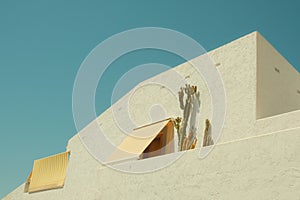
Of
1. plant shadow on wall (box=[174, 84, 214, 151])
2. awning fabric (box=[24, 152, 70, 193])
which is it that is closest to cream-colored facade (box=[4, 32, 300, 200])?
plant shadow on wall (box=[174, 84, 214, 151])

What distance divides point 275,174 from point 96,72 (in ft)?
25.4

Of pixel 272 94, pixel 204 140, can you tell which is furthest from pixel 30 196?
pixel 272 94

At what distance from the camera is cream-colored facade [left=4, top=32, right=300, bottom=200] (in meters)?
7.85

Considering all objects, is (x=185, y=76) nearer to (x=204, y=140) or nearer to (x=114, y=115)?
(x=204, y=140)

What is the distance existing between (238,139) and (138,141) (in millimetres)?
5722

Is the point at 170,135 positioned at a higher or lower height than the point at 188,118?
lower

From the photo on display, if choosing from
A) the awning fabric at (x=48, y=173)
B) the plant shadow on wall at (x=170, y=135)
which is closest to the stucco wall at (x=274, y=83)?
the plant shadow on wall at (x=170, y=135)

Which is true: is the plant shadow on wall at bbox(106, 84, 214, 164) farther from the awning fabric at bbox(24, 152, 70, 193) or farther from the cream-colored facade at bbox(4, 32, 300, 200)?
the awning fabric at bbox(24, 152, 70, 193)

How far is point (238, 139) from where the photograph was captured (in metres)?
10.5

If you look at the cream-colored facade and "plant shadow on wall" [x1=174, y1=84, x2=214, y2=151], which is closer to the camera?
the cream-colored facade

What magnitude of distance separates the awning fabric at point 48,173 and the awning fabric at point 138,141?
306 inches

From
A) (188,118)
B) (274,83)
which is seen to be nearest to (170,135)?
(188,118)

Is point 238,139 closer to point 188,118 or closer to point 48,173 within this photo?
point 188,118

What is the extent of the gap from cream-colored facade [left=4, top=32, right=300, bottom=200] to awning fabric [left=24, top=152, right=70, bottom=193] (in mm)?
4295
